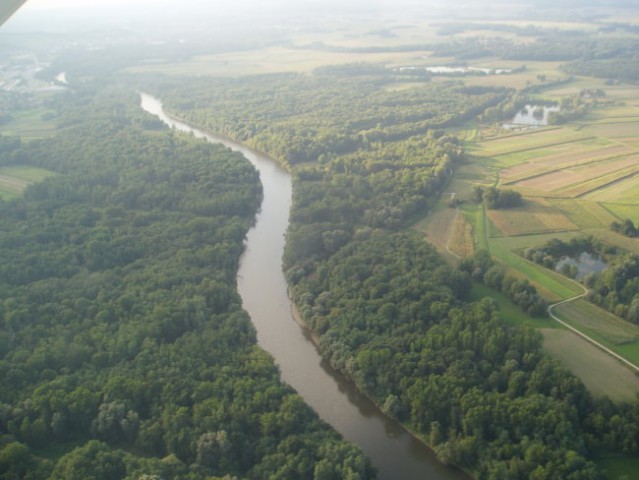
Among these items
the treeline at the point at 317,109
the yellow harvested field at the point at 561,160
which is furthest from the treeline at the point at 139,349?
the yellow harvested field at the point at 561,160

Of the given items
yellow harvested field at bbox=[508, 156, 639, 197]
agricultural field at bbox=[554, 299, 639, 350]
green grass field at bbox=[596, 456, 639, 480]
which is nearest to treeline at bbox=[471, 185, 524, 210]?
yellow harvested field at bbox=[508, 156, 639, 197]

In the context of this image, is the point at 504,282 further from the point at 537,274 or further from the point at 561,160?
the point at 561,160

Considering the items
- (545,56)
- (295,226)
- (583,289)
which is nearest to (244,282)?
(295,226)

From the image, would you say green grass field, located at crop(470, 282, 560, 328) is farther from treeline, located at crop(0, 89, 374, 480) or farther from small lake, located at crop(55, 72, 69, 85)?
small lake, located at crop(55, 72, 69, 85)

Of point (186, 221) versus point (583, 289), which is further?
point (186, 221)

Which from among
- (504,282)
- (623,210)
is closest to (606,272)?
(504,282)

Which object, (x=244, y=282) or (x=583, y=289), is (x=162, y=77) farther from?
(x=583, y=289)
